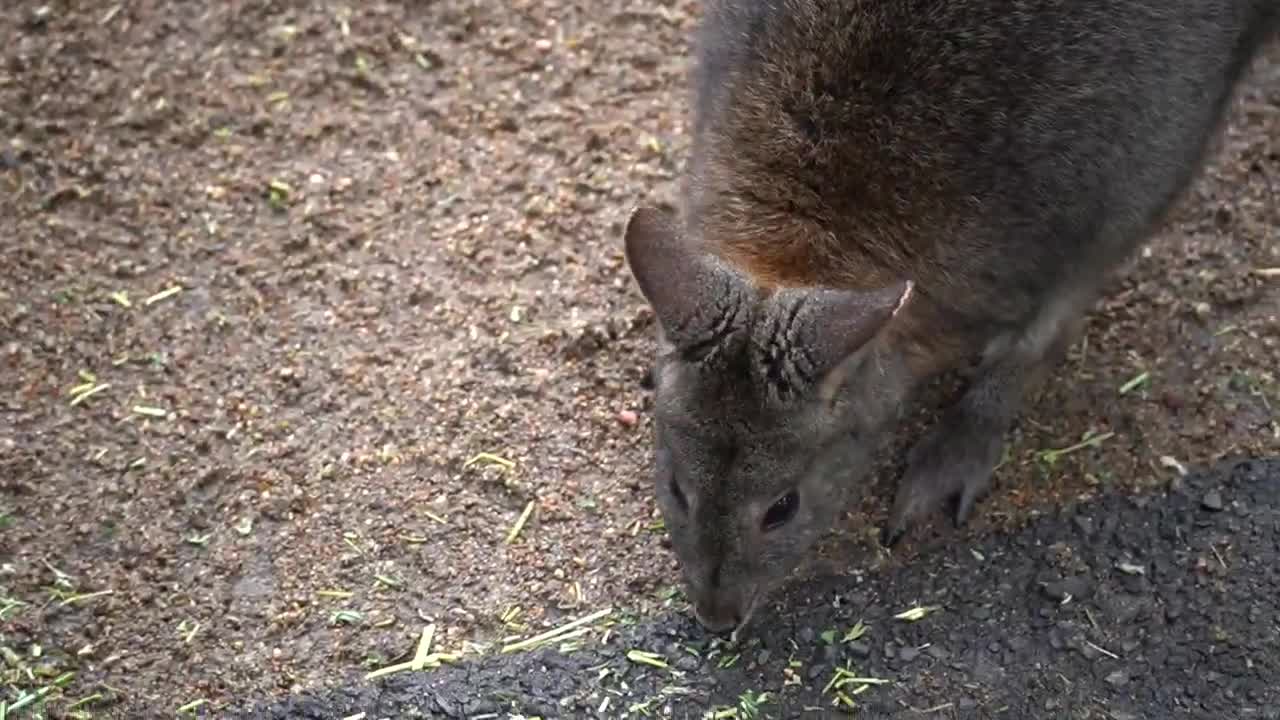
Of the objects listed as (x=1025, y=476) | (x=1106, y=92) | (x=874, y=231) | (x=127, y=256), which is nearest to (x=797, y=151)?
(x=874, y=231)

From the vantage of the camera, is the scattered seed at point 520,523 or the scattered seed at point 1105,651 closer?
the scattered seed at point 1105,651

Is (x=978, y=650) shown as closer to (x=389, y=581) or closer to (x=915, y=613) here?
(x=915, y=613)

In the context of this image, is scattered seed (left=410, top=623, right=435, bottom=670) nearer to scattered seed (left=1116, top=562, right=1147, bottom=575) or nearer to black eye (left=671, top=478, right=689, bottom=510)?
black eye (left=671, top=478, right=689, bottom=510)


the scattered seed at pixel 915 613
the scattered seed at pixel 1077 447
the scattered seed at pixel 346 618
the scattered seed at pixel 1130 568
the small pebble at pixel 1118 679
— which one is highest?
the scattered seed at pixel 1077 447

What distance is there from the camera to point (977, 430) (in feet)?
13.5

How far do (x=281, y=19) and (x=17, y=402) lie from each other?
5.70ft

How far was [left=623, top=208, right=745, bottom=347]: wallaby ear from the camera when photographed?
3252mm

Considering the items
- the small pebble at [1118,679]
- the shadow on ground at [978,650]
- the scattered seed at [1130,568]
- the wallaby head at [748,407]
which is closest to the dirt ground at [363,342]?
the shadow on ground at [978,650]

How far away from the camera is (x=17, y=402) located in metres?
4.16

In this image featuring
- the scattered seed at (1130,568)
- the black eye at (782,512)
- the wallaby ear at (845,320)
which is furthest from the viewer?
the scattered seed at (1130,568)

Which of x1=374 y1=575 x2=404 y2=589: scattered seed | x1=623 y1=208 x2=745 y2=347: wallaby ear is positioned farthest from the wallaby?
x1=374 y1=575 x2=404 y2=589: scattered seed

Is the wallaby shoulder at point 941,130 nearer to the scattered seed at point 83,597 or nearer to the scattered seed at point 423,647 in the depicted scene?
the scattered seed at point 423,647

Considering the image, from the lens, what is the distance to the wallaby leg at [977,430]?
13.1ft

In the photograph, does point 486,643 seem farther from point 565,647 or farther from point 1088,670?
point 1088,670
